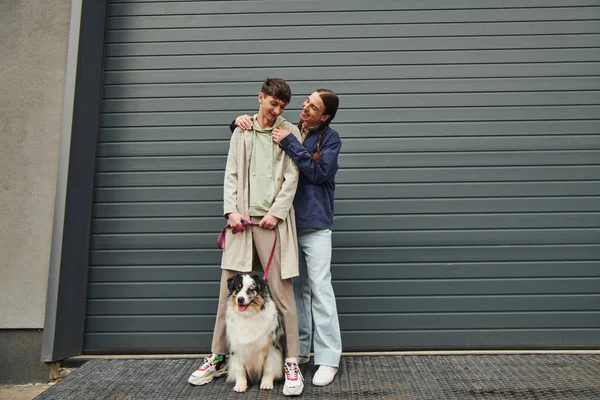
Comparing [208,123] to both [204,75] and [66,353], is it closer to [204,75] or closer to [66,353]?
[204,75]

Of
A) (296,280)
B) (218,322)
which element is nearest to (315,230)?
(296,280)

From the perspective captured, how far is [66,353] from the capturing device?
351cm

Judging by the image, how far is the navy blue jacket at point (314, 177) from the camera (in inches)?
115

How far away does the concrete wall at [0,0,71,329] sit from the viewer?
344 cm

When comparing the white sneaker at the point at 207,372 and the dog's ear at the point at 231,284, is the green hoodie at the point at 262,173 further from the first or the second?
the white sneaker at the point at 207,372

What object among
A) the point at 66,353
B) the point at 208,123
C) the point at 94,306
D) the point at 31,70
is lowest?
the point at 66,353

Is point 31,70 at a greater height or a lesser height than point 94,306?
greater

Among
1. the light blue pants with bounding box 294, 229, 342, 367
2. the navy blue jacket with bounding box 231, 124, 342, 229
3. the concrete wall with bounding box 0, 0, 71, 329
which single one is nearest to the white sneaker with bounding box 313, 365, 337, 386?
the light blue pants with bounding box 294, 229, 342, 367

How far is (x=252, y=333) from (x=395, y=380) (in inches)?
40.5

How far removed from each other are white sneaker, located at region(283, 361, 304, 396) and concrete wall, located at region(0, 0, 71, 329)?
1.95m

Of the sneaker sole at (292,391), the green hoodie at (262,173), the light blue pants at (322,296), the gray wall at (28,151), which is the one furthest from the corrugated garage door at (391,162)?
the sneaker sole at (292,391)

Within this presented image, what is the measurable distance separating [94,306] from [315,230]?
6.61 feet

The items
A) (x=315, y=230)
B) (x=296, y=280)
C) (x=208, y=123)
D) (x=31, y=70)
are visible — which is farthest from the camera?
(x=208, y=123)

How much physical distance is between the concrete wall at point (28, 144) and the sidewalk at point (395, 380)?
78 cm
